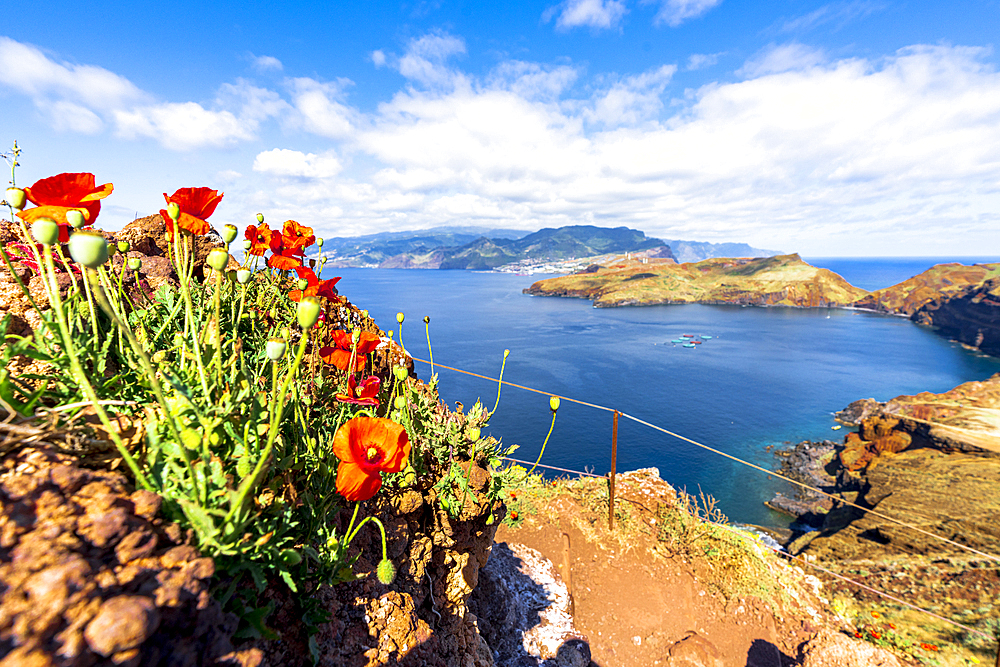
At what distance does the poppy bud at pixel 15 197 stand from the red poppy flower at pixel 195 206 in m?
0.42

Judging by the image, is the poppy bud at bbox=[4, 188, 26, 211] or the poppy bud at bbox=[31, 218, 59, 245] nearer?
the poppy bud at bbox=[31, 218, 59, 245]

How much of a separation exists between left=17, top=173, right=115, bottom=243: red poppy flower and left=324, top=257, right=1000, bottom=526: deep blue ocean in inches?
605

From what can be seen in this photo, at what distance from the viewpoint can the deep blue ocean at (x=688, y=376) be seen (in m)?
26.5

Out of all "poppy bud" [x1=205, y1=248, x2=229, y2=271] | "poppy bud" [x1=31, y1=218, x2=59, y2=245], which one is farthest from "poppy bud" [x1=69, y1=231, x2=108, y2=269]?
"poppy bud" [x1=205, y1=248, x2=229, y2=271]

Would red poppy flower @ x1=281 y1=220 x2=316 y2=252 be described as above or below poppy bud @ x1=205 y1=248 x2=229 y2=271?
above

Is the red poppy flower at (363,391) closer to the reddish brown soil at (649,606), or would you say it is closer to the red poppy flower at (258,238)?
the red poppy flower at (258,238)

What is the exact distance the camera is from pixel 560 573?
4863 mm

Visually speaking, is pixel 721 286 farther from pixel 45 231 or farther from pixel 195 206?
pixel 45 231

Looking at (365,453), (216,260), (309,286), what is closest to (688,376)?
(309,286)

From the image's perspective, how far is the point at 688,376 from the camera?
129ft

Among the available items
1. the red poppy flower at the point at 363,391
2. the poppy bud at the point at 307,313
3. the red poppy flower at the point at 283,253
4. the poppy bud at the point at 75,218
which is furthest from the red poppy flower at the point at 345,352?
the poppy bud at the point at 307,313

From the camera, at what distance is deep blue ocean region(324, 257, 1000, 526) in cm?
2650

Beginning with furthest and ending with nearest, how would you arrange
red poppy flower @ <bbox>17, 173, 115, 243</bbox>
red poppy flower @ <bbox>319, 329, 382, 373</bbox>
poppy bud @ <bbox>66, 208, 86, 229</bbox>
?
red poppy flower @ <bbox>319, 329, 382, 373</bbox> → red poppy flower @ <bbox>17, 173, 115, 243</bbox> → poppy bud @ <bbox>66, 208, 86, 229</bbox>

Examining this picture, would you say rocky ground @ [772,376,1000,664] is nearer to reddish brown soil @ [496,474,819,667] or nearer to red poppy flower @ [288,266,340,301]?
reddish brown soil @ [496,474,819,667]
